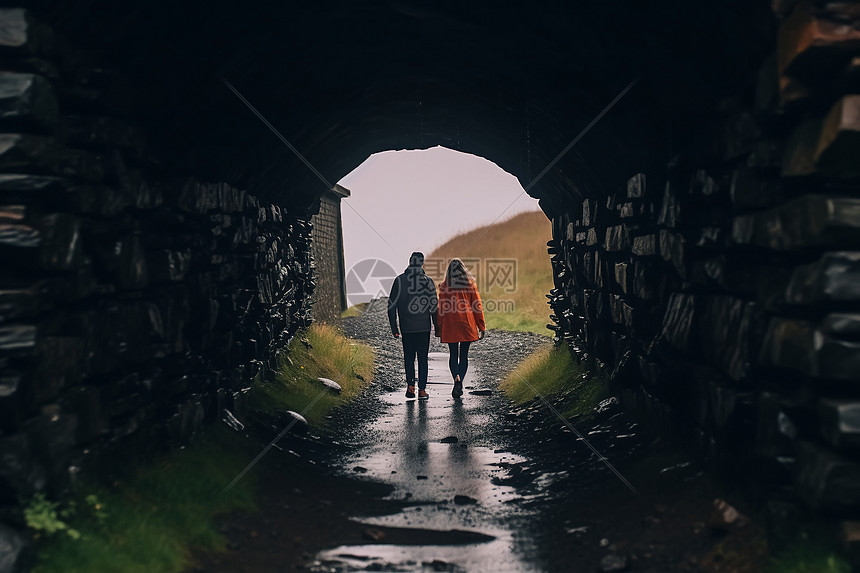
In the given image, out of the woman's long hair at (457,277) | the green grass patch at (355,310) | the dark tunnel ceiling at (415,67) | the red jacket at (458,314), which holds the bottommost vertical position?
the green grass patch at (355,310)

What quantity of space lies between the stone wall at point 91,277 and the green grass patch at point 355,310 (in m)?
14.1

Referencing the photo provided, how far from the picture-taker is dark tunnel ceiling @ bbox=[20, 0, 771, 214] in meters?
3.82

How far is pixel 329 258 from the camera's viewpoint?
17453 millimetres

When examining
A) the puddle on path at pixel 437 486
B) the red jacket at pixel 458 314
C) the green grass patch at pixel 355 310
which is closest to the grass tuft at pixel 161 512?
the puddle on path at pixel 437 486

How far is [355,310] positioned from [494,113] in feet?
48.8

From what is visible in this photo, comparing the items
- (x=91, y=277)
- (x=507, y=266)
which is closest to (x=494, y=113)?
(x=91, y=277)

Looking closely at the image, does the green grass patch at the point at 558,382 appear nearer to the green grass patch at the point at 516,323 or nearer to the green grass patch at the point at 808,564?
the green grass patch at the point at 808,564

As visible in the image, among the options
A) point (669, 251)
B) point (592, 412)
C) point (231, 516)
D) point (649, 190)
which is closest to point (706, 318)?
point (669, 251)

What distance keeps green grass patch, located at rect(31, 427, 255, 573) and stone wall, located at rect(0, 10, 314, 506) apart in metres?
0.18

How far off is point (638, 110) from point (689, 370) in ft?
5.96

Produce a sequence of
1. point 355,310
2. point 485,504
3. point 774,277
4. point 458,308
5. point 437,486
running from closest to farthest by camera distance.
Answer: point 774,277 < point 485,504 < point 437,486 < point 458,308 < point 355,310

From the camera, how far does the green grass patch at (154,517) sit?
329 centimetres

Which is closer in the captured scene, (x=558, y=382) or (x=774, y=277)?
(x=774, y=277)

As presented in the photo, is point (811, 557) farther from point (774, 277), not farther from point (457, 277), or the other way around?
point (457, 277)
